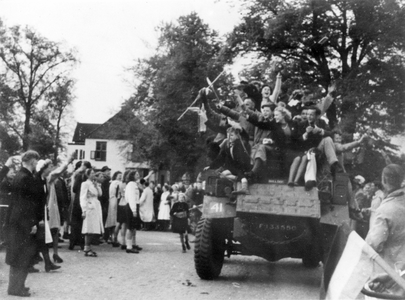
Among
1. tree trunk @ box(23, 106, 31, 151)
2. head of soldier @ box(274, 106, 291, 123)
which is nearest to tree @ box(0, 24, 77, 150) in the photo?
tree trunk @ box(23, 106, 31, 151)

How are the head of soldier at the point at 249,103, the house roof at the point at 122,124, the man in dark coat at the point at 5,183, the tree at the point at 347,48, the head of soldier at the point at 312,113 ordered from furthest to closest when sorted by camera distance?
the house roof at the point at 122,124, the tree at the point at 347,48, the head of soldier at the point at 249,103, the man in dark coat at the point at 5,183, the head of soldier at the point at 312,113

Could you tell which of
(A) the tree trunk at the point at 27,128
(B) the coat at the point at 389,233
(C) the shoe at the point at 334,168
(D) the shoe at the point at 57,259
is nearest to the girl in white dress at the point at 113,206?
(D) the shoe at the point at 57,259

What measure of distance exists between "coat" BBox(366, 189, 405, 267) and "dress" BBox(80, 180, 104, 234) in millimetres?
8033

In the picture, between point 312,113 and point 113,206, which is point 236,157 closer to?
point 312,113

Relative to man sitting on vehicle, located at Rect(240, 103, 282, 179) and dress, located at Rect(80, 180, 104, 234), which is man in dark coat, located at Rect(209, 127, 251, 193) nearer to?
man sitting on vehicle, located at Rect(240, 103, 282, 179)

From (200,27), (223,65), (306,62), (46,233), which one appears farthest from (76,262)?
(200,27)

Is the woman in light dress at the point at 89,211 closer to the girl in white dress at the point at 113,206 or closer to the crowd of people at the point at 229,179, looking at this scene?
the crowd of people at the point at 229,179

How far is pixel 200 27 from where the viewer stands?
26.9 meters

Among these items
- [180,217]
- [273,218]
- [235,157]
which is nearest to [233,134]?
[235,157]

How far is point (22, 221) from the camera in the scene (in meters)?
8.02

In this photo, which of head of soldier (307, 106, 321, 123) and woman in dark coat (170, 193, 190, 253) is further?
woman in dark coat (170, 193, 190, 253)

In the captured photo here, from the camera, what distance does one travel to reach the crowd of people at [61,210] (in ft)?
26.2

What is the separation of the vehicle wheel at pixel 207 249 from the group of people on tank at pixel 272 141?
2.67 feet

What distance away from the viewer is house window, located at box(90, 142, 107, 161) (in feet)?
221
